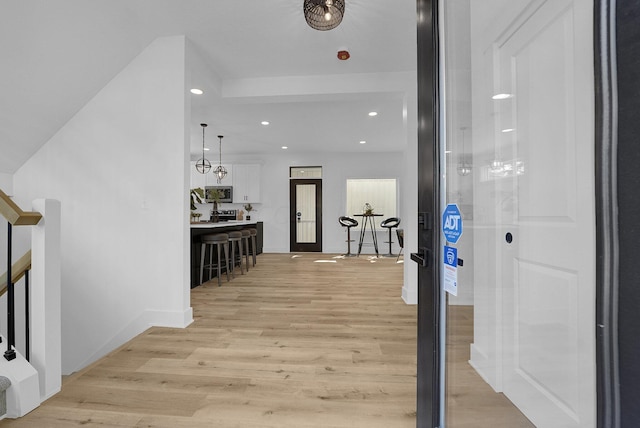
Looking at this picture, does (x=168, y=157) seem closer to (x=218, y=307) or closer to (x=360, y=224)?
(x=218, y=307)

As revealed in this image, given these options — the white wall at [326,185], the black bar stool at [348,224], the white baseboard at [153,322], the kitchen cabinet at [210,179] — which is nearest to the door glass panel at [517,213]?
the white baseboard at [153,322]

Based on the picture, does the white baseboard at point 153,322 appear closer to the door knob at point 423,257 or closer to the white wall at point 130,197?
the white wall at point 130,197

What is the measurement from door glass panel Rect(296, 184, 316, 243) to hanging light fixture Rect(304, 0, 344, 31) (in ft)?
19.5

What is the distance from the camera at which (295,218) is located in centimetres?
810

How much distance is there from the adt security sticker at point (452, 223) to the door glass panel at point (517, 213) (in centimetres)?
2

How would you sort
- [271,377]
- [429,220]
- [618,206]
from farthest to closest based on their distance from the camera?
[271,377] → [429,220] → [618,206]

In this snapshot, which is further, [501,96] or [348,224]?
[348,224]

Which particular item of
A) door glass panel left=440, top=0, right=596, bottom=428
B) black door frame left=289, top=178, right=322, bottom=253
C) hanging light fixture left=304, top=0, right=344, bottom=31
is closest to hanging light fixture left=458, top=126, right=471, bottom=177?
door glass panel left=440, top=0, right=596, bottom=428

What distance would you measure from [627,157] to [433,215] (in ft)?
2.40

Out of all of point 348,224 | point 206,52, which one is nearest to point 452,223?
point 206,52

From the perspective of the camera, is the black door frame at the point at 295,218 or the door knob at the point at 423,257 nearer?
the door knob at the point at 423,257

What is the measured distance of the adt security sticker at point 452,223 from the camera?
0.93m

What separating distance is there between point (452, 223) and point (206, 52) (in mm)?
3203

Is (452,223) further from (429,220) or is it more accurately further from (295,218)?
(295,218)
